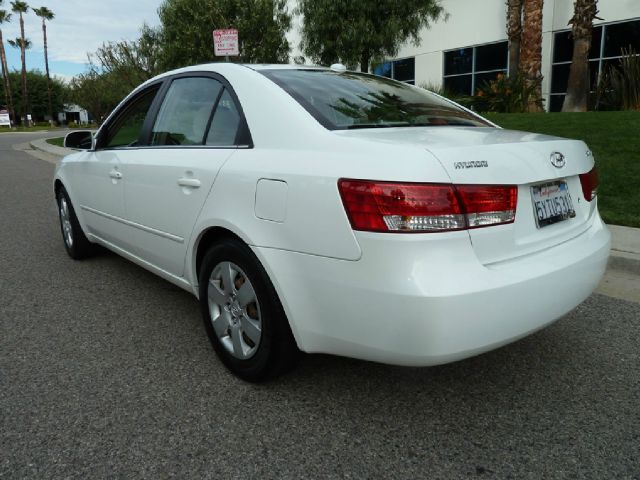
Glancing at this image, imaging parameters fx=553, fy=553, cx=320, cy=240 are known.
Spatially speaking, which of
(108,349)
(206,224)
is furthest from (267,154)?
(108,349)

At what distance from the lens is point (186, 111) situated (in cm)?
326

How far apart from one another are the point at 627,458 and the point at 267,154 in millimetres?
1891

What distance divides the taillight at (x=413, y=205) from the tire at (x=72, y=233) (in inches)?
140

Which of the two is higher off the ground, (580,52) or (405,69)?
(405,69)

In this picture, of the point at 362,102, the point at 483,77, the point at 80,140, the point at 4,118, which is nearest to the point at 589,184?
the point at 362,102

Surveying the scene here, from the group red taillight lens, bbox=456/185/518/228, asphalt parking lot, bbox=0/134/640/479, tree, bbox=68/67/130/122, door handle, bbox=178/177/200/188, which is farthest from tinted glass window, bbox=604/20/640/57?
tree, bbox=68/67/130/122

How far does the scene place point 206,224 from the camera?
2.70 metres

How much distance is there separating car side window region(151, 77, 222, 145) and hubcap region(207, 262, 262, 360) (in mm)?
794

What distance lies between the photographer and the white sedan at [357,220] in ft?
6.52

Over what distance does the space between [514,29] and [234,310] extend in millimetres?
15073

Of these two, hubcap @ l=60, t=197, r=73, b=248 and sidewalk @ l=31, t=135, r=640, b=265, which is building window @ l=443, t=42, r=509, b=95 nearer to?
sidewalk @ l=31, t=135, r=640, b=265

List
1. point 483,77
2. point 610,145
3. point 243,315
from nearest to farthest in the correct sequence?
point 243,315, point 610,145, point 483,77

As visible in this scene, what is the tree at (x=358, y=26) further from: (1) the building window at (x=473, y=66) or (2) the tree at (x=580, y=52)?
(2) the tree at (x=580, y=52)

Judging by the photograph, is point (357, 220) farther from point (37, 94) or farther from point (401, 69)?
point (37, 94)
